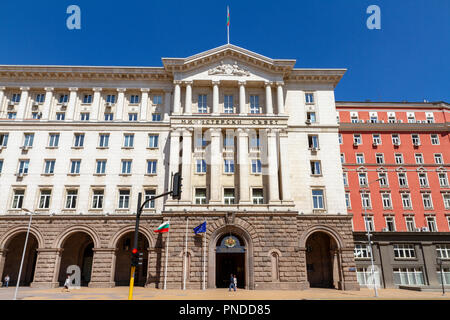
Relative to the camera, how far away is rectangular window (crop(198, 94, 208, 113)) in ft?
132

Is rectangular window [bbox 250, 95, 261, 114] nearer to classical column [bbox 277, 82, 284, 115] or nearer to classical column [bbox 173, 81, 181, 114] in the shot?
classical column [bbox 277, 82, 284, 115]

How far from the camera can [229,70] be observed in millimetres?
40562

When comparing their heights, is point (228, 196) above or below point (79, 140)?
below

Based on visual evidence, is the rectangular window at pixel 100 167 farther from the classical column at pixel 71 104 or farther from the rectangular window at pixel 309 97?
the rectangular window at pixel 309 97

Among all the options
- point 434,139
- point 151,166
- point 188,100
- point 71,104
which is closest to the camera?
point 151,166

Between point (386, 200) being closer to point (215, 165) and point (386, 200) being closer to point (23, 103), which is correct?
point (215, 165)

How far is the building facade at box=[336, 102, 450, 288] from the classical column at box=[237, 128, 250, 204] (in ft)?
55.1

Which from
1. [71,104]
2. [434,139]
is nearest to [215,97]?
[71,104]

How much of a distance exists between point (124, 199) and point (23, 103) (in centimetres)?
1911

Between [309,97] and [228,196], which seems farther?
[309,97]

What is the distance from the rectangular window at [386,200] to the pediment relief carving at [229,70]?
88.8 feet

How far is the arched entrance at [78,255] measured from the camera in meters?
36.4
